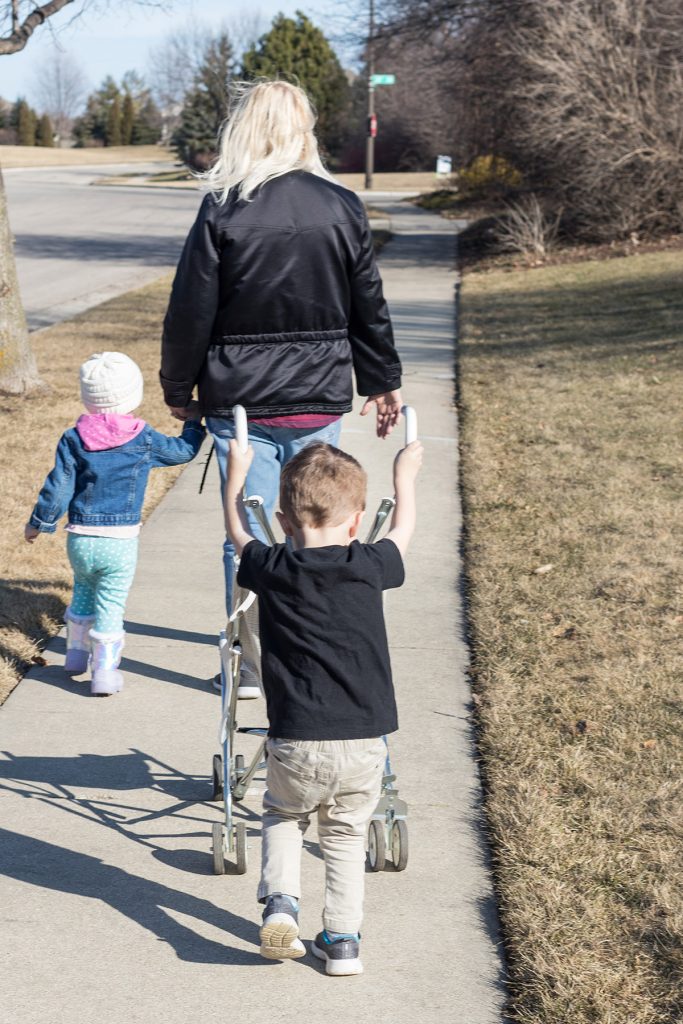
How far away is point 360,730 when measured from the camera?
2854 millimetres

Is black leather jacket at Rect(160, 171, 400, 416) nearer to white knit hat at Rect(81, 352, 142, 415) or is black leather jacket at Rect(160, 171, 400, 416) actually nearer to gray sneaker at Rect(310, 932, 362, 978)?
white knit hat at Rect(81, 352, 142, 415)

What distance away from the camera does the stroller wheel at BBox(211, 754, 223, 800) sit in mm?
3596

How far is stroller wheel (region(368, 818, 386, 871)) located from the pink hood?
171cm

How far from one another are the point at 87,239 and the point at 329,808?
2431 centimetres

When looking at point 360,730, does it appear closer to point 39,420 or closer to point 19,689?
point 19,689

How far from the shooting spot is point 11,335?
9.52 metres

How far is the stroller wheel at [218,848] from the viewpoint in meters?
3.24

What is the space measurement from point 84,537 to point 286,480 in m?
1.67

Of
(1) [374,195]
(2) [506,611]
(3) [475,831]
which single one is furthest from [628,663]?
(1) [374,195]

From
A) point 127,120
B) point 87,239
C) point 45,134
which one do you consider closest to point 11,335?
point 87,239

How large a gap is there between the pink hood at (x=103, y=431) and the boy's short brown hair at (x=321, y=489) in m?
1.54

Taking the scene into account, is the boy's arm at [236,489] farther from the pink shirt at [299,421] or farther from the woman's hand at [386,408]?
the woman's hand at [386,408]

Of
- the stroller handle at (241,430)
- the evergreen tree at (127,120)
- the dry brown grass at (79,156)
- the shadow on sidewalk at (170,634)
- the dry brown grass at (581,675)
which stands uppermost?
the evergreen tree at (127,120)

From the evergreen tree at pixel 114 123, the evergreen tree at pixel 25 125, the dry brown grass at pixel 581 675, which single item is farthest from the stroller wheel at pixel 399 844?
the evergreen tree at pixel 114 123
